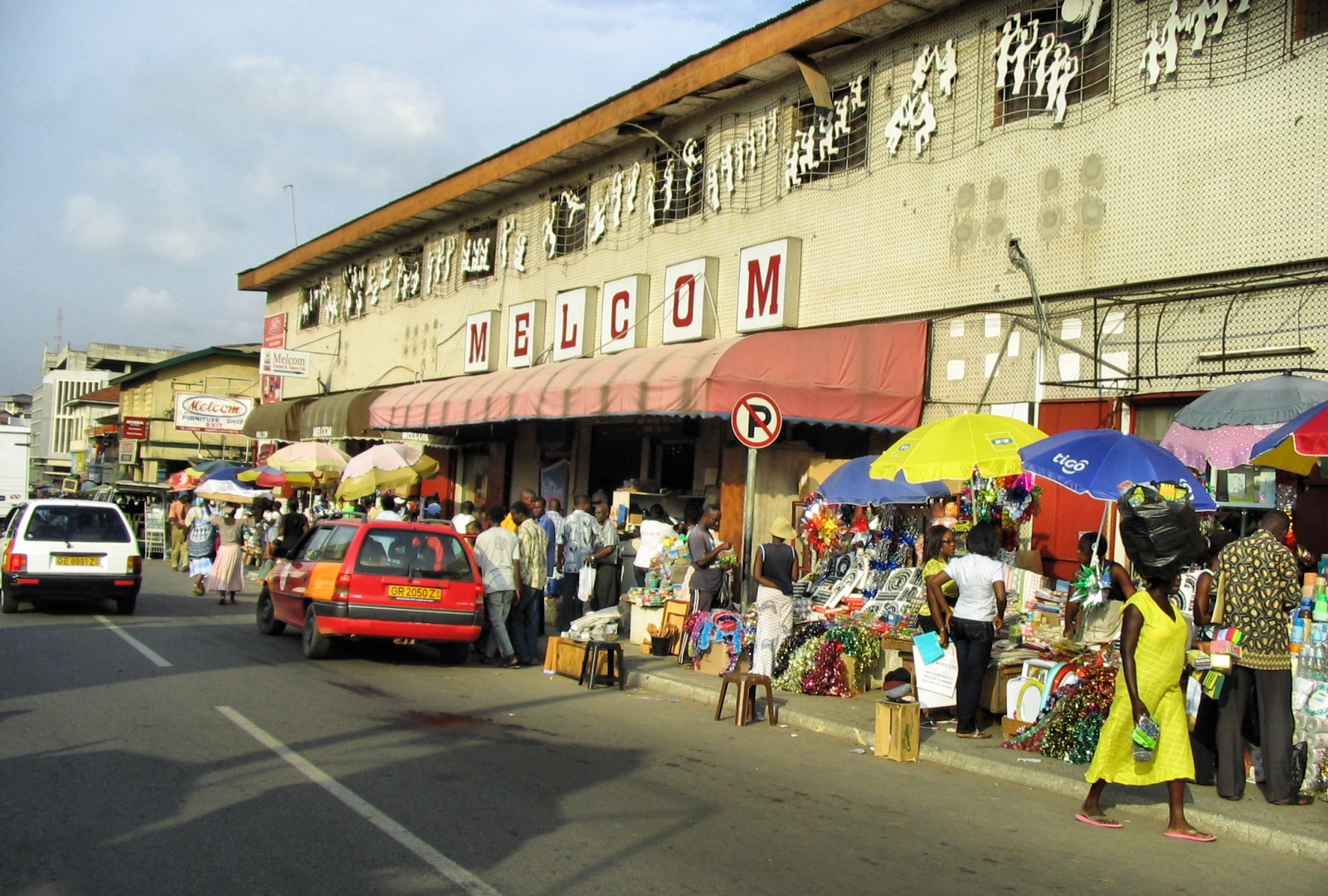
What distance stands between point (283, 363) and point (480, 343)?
926 centimetres

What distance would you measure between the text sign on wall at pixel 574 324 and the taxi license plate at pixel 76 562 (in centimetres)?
909

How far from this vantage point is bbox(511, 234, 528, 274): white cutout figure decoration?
81.3 ft

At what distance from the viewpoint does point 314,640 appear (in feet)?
42.8

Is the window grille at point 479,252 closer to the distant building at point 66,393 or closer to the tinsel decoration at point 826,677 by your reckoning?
the tinsel decoration at point 826,677

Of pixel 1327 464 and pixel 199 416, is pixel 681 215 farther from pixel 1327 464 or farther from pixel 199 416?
pixel 199 416

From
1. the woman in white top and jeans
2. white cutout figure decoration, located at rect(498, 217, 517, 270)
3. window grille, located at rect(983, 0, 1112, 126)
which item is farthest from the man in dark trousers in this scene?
white cutout figure decoration, located at rect(498, 217, 517, 270)

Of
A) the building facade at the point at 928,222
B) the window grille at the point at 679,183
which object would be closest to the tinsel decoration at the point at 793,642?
the building facade at the point at 928,222

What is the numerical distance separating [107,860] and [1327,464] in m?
9.69

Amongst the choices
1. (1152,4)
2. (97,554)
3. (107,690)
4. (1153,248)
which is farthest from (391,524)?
(1152,4)

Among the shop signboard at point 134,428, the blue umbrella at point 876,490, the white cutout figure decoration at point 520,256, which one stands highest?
the white cutout figure decoration at point 520,256

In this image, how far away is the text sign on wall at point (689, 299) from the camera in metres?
18.8

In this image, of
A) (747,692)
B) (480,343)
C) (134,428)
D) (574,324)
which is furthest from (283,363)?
(747,692)

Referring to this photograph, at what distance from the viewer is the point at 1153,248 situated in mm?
12125

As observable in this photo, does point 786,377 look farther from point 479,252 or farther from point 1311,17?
point 479,252
